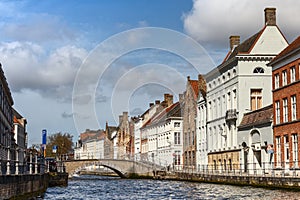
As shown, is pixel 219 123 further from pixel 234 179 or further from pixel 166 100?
pixel 166 100

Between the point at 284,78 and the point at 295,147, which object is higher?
the point at 284,78

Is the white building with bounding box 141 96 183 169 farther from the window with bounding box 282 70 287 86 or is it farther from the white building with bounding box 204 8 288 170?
the window with bounding box 282 70 287 86

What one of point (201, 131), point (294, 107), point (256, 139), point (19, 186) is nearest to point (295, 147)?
point (294, 107)

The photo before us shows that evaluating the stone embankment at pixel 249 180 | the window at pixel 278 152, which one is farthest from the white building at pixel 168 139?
the window at pixel 278 152

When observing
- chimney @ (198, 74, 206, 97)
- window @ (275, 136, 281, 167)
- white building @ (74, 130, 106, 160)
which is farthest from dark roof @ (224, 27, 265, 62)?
white building @ (74, 130, 106, 160)

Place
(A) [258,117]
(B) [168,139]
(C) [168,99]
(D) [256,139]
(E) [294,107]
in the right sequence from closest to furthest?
(E) [294,107]
(A) [258,117]
(D) [256,139]
(B) [168,139]
(C) [168,99]

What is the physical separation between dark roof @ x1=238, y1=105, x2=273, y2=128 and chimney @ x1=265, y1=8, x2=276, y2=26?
10171 mm

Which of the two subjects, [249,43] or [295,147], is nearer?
[295,147]

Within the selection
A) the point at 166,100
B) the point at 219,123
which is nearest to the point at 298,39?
the point at 219,123

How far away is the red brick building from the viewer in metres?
44.1

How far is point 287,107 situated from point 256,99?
1364 cm

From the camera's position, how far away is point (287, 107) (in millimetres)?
46156

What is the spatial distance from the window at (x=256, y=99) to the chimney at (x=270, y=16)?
730cm

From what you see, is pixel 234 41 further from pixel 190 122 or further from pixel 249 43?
pixel 190 122
